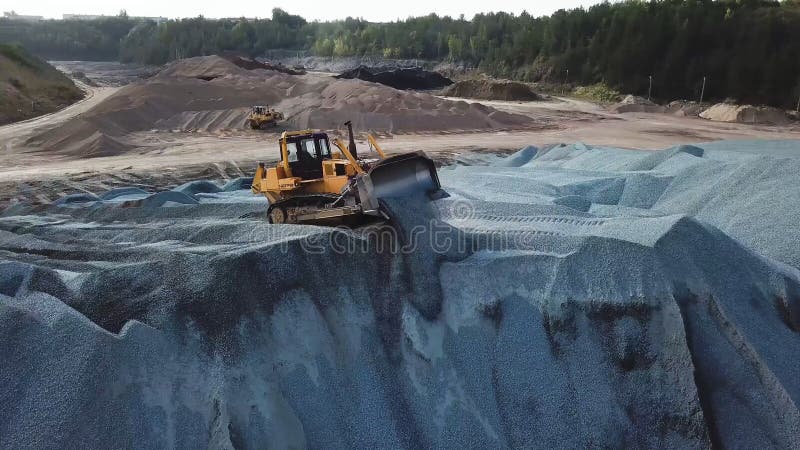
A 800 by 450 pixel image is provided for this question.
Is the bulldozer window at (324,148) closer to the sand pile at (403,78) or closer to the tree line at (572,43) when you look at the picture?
the sand pile at (403,78)

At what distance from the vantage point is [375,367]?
4.47 m

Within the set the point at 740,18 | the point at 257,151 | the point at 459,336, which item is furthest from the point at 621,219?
the point at 740,18

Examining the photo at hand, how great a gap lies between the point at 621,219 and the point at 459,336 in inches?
90.0

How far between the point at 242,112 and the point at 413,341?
65.9 ft

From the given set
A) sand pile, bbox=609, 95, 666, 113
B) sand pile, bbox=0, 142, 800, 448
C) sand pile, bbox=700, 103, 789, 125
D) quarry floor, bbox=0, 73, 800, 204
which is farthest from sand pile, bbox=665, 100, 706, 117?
sand pile, bbox=0, 142, 800, 448

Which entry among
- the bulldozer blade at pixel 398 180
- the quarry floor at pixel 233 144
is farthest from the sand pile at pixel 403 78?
the bulldozer blade at pixel 398 180

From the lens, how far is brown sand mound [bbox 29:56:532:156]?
19.5m

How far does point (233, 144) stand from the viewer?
738 inches

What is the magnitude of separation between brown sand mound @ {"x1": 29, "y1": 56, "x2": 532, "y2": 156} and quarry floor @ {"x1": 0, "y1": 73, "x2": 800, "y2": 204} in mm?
840

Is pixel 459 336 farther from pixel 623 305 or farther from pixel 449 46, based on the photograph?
pixel 449 46

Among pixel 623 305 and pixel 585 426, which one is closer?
pixel 585 426

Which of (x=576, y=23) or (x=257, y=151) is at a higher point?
(x=576, y=23)

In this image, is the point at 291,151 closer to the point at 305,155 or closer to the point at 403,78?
the point at 305,155

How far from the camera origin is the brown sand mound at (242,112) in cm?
1952
